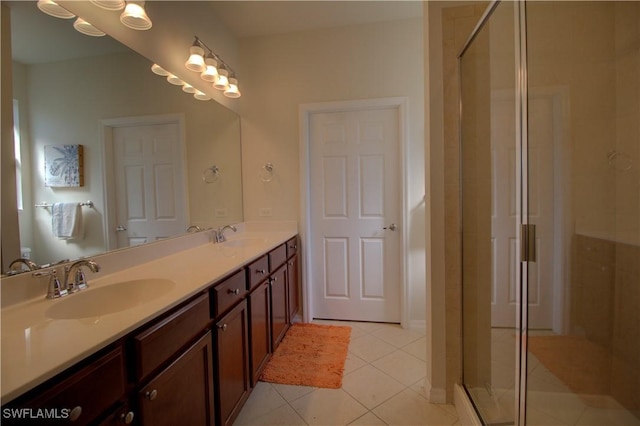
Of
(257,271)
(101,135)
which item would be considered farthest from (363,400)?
(101,135)

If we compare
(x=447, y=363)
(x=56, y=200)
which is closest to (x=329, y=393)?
(x=447, y=363)

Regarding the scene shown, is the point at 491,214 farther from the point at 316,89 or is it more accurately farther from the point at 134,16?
the point at 134,16

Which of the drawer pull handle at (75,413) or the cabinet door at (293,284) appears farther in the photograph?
the cabinet door at (293,284)

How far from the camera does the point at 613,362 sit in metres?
1.52

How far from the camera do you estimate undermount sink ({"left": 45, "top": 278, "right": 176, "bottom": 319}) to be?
100 cm

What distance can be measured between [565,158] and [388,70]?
1.54 meters

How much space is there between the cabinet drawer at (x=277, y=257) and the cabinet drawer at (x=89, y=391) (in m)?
1.24

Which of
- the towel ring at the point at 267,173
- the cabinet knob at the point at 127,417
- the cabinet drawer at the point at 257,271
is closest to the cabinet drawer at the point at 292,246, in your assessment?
the cabinet drawer at the point at 257,271

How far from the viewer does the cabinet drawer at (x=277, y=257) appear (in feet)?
6.59

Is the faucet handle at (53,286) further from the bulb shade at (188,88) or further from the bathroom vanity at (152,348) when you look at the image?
the bulb shade at (188,88)

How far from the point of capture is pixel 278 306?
2129 millimetres

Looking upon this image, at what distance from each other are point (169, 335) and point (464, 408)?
1.47 m

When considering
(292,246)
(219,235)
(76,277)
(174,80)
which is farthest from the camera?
(292,246)

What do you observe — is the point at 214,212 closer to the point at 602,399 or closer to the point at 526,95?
the point at 526,95
